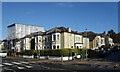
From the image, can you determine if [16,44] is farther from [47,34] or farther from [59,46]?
[59,46]

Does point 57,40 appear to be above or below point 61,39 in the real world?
below

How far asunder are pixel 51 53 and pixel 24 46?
2244 centimetres

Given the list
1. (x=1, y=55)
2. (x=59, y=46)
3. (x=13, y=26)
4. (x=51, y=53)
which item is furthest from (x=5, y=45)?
(x=51, y=53)

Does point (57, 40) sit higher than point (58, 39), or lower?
lower

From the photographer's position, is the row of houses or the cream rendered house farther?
the row of houses

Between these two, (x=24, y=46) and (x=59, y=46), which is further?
(x=24, y=46)

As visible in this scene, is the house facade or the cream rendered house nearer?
the cream rendered house

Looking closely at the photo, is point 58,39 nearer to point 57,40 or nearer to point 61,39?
point 57,40

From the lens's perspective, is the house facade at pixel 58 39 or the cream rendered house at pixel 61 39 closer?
the cream rendered house at pixel 61 39

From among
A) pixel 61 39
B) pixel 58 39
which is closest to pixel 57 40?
pixel 58 39

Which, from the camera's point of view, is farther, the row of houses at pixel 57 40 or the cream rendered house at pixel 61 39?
the row of houses at pixel 57 40

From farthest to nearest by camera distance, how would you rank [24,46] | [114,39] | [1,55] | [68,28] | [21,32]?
1. [114,39]
2. [21,32]
3. [24,46]
4. [68,28]
5. [1,55]

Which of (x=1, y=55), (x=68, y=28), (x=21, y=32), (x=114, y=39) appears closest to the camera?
(x=1, y=55)

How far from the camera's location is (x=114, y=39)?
87.4 meters
